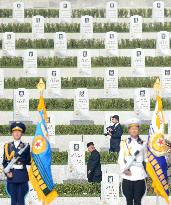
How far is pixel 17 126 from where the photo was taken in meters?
19.2

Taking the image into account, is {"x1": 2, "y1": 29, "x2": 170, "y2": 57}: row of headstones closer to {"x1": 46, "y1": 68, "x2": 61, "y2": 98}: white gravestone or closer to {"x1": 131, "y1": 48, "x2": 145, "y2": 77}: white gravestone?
{"x1": 131, "y1": 48, "x2": 145, "y2": 77}: white gravestone

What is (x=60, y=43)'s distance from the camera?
30.1 metres

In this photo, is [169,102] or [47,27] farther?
[47,27]

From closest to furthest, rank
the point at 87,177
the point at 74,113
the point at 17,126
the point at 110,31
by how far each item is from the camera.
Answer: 1. the point at 17,126
2. the point at 87,177
3. the point at 74,113
4. the point at 110,31

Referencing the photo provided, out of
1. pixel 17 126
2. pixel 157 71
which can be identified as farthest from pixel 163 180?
pixel 157 71

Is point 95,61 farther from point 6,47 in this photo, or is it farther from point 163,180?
point 163,180

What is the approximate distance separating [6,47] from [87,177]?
681 centimetres

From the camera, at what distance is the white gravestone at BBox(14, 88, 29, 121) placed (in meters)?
26.9

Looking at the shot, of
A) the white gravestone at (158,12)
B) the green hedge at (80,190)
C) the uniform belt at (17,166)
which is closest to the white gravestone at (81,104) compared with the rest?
the green hedge at (80,190)

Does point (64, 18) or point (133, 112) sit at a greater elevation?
point (64, 18)

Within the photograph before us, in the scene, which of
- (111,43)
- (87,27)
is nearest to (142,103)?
(111,43)

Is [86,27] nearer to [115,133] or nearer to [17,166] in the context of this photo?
[115,133]

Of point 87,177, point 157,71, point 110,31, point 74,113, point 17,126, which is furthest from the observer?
point 110,31

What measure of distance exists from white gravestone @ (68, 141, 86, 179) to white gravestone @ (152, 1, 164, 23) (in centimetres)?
875
